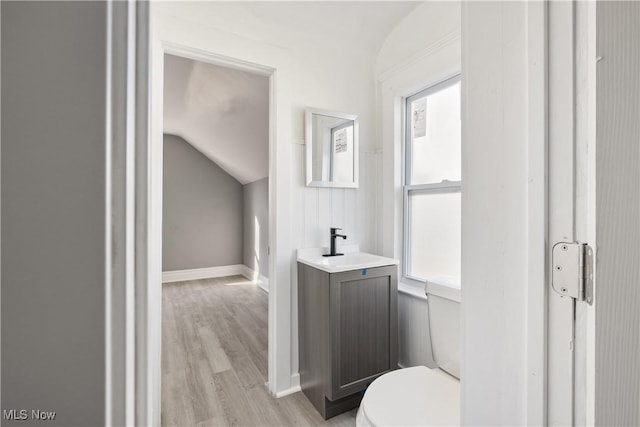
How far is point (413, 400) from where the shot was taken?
3.81ft

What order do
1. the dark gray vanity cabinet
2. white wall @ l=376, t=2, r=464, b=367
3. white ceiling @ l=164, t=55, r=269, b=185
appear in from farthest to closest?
white ceiling @ l=164, t=55, r=269, b=185
white wall @ l=376, t=2, r=464, b=367
the dark gray vanity cabinet

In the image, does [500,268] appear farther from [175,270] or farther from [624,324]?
[175,270]

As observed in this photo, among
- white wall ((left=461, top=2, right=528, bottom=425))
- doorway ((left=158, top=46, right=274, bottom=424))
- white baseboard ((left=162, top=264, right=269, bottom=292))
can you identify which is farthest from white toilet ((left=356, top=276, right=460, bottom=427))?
white baseboard ((left=162, top=264, right=269, bottom=292))

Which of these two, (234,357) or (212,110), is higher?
(212,110)

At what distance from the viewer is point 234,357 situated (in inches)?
91.8

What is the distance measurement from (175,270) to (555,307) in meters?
5.17

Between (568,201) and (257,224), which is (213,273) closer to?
(257,224)

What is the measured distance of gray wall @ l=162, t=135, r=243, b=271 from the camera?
4789mm

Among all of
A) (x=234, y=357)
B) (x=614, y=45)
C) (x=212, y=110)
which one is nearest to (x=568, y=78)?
(x=614, y=45)

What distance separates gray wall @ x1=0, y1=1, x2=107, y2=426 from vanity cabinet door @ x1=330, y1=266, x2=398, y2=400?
140 centimetres

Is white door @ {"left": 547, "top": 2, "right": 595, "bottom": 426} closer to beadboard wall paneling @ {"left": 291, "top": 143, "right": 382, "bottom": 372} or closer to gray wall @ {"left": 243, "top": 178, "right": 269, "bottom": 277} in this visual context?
beadboard wall paneling @ {"left": 291, "top": 143, "right": 382, "bottom": 372}

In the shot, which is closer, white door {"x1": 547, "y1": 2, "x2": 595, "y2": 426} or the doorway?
white door {"x1": 547, "y1": 2, "x2": 595, "y2": 426}

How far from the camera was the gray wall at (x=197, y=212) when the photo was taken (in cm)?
479

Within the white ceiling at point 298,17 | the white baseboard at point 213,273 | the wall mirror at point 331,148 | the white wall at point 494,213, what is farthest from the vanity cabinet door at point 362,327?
the white baseboard at point 213,273
